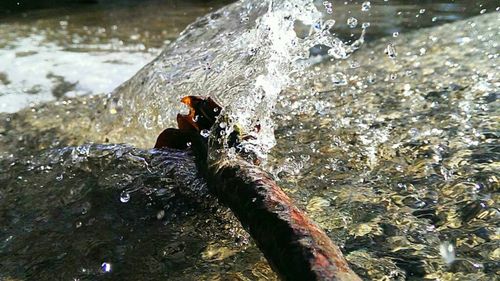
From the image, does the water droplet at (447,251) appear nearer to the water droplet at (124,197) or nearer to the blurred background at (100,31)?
the water droplet at (124,197)

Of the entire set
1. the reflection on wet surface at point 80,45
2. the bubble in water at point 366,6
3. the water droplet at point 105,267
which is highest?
the water droplet at point 105,267

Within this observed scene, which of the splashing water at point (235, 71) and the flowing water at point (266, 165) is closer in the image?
the flowing water at point (266, 165)

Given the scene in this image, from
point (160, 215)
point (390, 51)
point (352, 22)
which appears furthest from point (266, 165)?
point (352, 22)

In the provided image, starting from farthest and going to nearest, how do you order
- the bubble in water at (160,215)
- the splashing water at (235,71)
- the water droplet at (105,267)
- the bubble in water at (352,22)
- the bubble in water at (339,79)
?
the bubble in water at (352,22)
the bubble in water at (339,79)
the splashing water at (235,71)
the bubble in water at (160,215)
the water droplet at (105,267)

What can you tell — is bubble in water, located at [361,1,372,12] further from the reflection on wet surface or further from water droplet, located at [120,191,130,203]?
water droplet, located at [120,191,130,203]

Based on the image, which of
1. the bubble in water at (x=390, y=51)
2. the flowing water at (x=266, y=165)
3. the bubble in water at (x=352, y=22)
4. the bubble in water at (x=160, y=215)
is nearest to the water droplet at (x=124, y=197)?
the flowing water at (x=266, y=165)

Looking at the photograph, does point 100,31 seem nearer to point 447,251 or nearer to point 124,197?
point 124,197

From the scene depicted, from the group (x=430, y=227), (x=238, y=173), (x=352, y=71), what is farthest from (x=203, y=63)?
(x=430, y=227)

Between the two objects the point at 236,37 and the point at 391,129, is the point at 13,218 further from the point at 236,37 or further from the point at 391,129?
the point at 236,37
